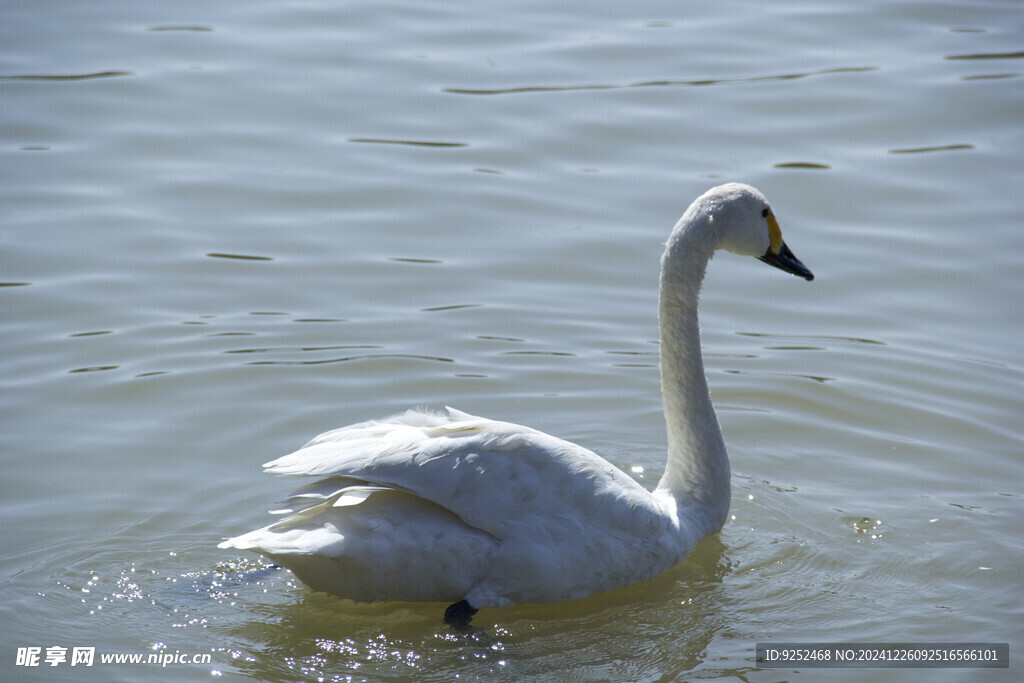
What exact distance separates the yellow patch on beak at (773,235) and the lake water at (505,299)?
141cm

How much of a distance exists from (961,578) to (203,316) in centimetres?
533

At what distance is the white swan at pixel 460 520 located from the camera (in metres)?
5.56

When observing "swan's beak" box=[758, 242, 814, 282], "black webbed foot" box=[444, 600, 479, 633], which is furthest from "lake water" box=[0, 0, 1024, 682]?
"swan's beak" box=[758, 242, 814, 282]

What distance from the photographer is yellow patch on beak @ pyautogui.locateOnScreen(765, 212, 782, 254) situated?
6.71 metres

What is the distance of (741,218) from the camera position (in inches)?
260

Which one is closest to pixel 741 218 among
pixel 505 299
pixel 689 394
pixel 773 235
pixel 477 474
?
pixel 773 235

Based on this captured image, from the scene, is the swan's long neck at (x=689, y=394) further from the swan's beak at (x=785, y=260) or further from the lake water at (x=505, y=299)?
the swan's beak at (x=785, y=260)

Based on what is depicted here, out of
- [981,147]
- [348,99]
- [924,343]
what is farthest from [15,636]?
[981,147]

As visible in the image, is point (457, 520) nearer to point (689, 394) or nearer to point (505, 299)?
point (689, 394)

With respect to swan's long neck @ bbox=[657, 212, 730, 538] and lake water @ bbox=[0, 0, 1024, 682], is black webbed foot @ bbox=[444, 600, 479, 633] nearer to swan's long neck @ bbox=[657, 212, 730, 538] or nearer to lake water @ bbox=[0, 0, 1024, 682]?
lake water @ bbox=[0, 0, 1024, 682]

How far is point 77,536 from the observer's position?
6.47m

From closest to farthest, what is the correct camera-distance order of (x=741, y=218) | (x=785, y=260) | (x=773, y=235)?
1. (x=741, y=218)
2. (x=773, y=235)
3. (x=785, y=260)

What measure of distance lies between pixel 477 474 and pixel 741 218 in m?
2.05

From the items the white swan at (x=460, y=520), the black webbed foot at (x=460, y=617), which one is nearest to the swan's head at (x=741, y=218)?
the white swan at (x=460, y=520)
